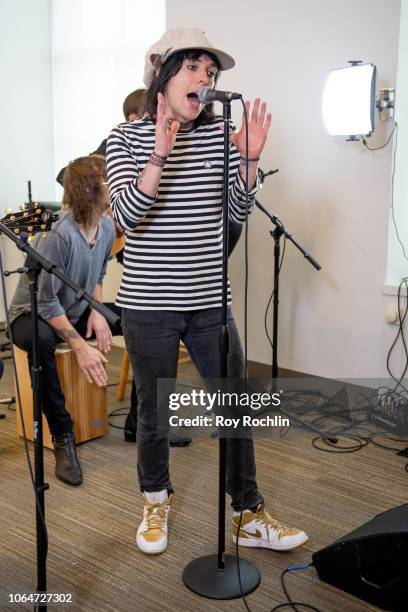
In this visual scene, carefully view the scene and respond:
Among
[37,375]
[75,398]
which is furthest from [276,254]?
[37,375]

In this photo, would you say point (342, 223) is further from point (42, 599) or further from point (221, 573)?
point (42, 599)

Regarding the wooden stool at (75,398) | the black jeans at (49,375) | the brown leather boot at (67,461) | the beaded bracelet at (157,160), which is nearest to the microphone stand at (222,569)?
the beaded bracelet at (157,160)

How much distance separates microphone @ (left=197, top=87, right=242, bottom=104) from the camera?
4.78 ft

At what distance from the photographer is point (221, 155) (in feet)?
5.67

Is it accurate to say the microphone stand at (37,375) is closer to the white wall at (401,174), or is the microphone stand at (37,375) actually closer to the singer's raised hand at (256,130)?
the singer's raised hand at (256,130)

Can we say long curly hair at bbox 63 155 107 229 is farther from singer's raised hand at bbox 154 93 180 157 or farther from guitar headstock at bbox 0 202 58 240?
singer's raised hand at bbox 154 93 180 157

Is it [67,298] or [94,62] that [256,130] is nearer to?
[67,298]

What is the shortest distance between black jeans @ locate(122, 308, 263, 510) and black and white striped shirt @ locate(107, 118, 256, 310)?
0.05 m

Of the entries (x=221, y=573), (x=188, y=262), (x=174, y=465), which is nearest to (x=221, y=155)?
(x=188, y=262)

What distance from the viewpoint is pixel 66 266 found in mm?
2508

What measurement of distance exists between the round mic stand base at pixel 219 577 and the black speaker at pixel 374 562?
19cm

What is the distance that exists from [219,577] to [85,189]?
58.5 inches

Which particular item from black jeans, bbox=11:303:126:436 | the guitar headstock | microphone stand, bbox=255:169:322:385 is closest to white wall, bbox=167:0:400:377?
microphone stand, bbox=255:169:322:385

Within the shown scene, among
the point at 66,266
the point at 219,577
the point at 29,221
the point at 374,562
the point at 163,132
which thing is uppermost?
the point at 163,132
